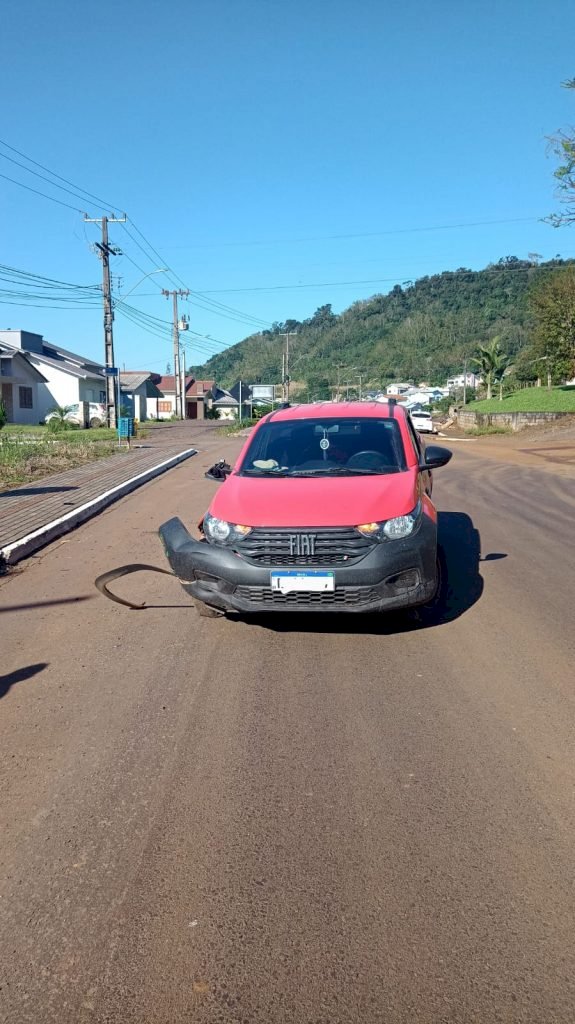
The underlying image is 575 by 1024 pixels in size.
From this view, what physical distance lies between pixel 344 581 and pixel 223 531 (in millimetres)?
1009

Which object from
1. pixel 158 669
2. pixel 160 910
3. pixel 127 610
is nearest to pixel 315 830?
pixel 160 910

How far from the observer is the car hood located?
573cm

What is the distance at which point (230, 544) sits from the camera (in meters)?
5.81

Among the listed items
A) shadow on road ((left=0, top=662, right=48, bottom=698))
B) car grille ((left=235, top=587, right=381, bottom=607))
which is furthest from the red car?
shadow on road ((left=0, top=662, right=48, bottom=698))

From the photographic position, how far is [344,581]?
5.47 metres

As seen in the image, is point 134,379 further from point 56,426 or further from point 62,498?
point 62,498

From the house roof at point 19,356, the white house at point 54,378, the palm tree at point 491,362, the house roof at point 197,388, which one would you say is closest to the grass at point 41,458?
the house roof at point 19,356

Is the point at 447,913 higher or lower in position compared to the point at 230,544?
lower

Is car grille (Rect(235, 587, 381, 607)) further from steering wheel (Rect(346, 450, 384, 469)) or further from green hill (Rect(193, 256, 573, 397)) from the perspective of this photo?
green hill (Rect(193, 256, 573, 397))

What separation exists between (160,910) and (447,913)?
3.30 feet

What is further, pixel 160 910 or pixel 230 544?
pixel 230 544

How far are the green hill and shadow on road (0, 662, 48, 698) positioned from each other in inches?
4573

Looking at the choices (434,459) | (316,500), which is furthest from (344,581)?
(434,459)

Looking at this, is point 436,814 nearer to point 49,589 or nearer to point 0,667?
point 0,667
